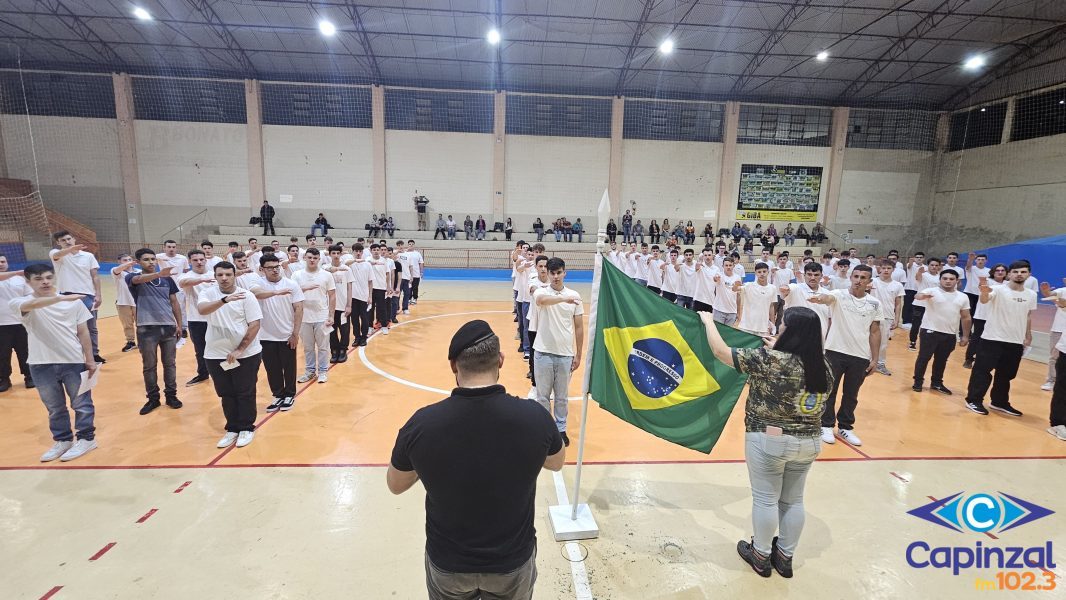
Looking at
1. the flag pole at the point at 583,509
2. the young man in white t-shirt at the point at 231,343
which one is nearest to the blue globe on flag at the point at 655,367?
the flag pole at the point at 583,509

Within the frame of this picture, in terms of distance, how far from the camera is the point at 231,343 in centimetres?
471

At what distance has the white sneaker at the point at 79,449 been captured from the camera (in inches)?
178

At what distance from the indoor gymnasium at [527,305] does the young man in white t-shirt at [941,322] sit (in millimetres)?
44

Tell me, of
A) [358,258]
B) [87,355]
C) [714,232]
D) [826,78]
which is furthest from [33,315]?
[826,78]

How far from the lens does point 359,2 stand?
17844mm

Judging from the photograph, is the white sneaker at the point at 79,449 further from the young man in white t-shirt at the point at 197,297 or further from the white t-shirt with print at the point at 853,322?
the white t-shirt with print at the point at 853,322

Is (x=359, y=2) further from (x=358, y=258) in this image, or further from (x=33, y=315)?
(x=33, y=315)

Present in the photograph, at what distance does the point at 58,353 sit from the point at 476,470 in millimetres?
5240

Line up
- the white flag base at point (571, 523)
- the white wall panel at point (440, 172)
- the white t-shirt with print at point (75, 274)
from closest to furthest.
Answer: the white flag base at point (571, 523) → the white t-shirt with print at point (75, 274) → the white wall panel at point (440, 172)

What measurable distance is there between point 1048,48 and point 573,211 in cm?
2230

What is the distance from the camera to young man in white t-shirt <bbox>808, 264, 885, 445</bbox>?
5.02m

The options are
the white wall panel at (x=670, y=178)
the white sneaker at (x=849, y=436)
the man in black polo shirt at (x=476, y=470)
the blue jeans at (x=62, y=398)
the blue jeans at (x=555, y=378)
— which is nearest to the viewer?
the man in black polo shirt at (x=476, y=470)

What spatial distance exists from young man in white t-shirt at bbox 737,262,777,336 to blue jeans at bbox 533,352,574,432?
13.4 feet

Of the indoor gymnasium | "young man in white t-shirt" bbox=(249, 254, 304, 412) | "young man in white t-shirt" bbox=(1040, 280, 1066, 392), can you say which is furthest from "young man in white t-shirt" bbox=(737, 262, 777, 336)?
"young man in white t-shirt" bbox=(249, 254, 304, 412)
